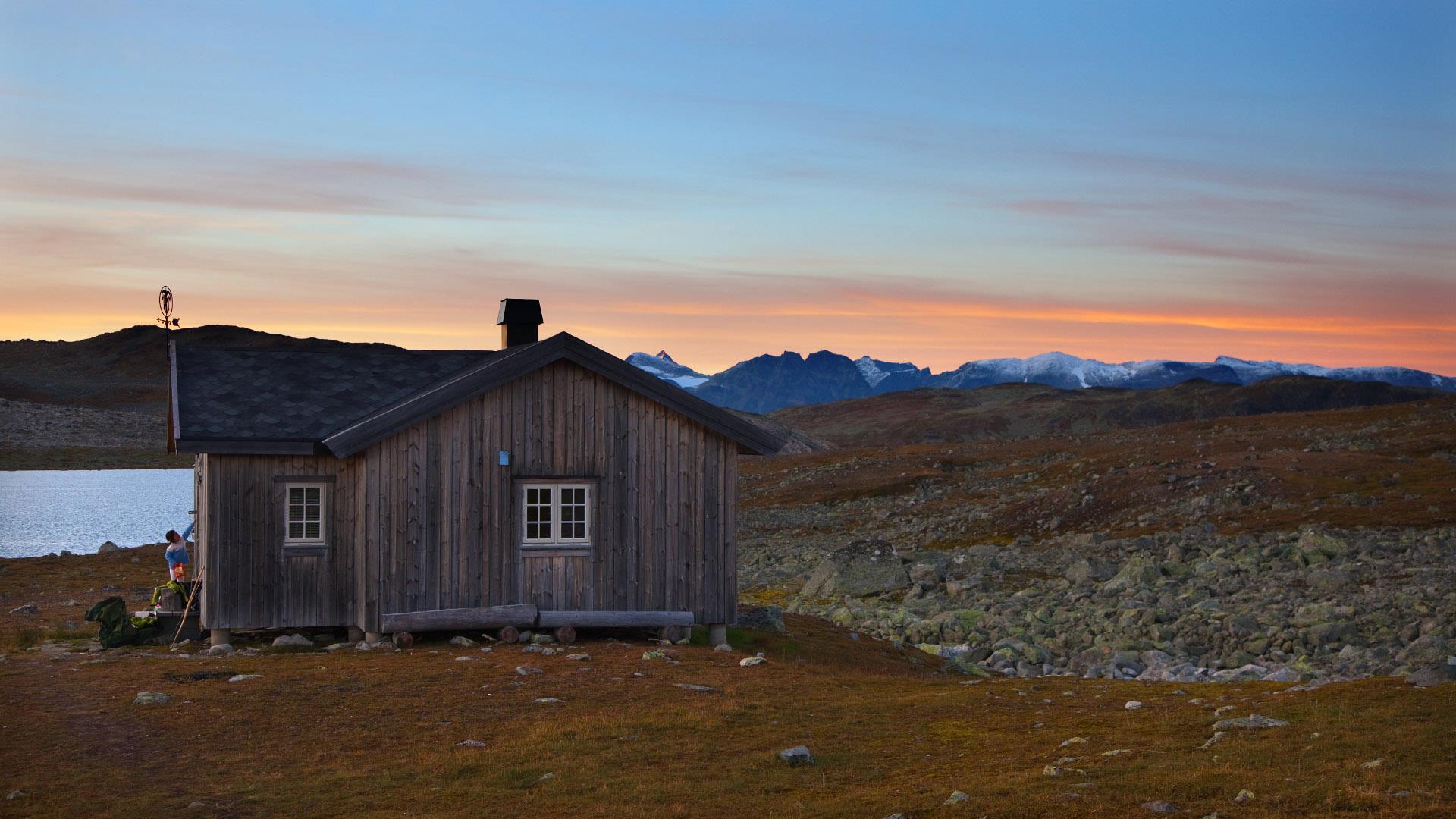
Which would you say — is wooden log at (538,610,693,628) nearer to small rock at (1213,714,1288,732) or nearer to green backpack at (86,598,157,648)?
green backpack at (86,598,157,648)

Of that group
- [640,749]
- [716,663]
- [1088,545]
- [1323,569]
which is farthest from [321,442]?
[1088,545]

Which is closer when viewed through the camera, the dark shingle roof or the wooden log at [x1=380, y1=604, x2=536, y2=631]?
the wooden log at [x1=380, y1=604, x2=536, y2=631]

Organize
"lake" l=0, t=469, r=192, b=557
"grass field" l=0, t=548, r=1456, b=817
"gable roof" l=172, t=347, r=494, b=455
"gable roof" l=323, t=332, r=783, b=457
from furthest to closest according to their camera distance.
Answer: "lake" l=0, t=469, r=192, b=557
"gable roof" l=172, t=347, r=494, b=455
"gable roof" l=323, t=332, r=783, b=457
"grass field" l=0, t=548, r=1456, b=817

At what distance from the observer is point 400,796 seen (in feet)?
46.5

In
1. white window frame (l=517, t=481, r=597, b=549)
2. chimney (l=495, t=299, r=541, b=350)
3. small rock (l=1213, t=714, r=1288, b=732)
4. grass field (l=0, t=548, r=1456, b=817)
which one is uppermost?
chimney (l=495, t=299, r=541, b=350)

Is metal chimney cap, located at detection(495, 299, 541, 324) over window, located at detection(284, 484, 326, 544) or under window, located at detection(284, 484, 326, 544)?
over

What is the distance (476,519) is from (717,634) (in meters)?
5.37

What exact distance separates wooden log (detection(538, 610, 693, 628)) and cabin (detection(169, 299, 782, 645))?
0.03 meters

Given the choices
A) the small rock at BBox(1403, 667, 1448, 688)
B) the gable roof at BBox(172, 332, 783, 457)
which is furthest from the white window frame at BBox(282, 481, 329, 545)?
the small rock at BBox(1403, 667, 1448, 688)

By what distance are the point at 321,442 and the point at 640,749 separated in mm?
10833

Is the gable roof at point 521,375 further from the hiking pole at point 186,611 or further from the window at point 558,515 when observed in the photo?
the hiking pole at point 186,611

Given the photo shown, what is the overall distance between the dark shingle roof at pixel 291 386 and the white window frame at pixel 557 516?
12.9 ft

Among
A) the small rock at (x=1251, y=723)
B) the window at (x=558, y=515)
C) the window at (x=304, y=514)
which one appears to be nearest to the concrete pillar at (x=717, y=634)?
the window at (x=558, y=515)

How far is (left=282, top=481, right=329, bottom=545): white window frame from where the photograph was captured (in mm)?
24422
